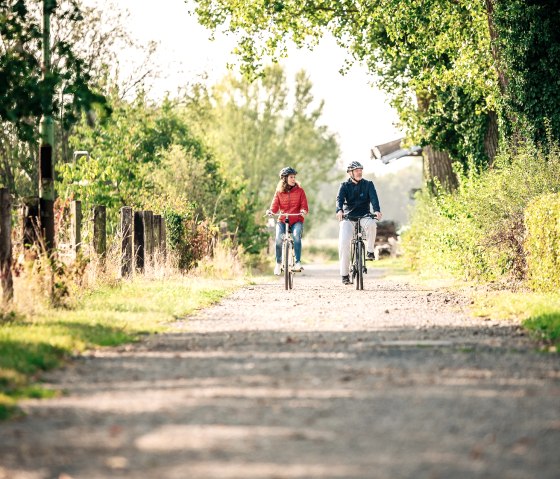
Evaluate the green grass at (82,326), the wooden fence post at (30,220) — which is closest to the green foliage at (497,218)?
the green grass at (82,326)

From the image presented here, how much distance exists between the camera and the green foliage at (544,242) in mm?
15156

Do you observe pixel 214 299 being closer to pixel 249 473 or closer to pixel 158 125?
pixel 249 473

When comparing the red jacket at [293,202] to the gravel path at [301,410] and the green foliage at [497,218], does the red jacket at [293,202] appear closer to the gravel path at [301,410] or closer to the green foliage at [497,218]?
the green foliage at [497,218]

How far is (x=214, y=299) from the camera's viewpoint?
17.7m

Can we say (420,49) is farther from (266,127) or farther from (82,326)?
(266,127)

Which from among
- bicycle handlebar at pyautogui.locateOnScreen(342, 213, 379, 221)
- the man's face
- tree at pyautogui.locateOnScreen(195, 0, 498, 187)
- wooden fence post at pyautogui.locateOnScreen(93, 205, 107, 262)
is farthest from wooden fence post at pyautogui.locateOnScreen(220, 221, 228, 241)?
wooden fence post at pyautogui.locateOnScreen(93, 205, 107, 262)

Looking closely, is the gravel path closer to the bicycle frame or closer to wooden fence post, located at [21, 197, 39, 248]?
wooden fence post, located at [21, 197, 39, 248]

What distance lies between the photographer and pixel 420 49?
2738cm

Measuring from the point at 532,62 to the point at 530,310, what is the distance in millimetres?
10143

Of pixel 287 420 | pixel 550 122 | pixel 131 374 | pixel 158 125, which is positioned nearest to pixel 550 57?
pixel 550 122

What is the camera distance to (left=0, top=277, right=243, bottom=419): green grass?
8.71 metres

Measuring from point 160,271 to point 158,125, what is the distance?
19.0 metres

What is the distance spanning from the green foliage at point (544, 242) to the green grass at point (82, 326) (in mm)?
4811

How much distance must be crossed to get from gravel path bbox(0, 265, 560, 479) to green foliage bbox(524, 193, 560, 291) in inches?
138
